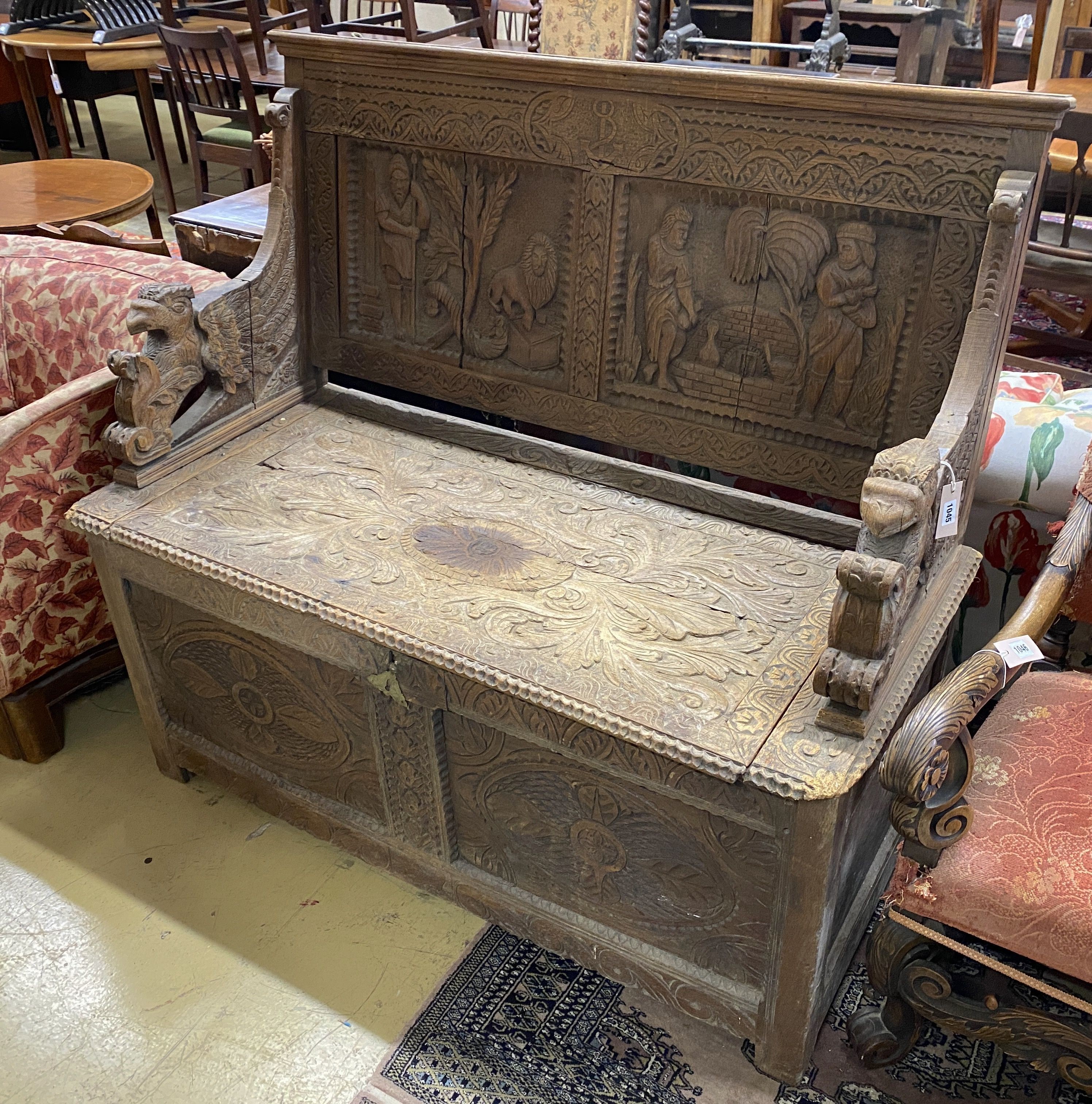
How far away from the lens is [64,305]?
8.33ft

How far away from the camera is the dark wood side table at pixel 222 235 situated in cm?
303

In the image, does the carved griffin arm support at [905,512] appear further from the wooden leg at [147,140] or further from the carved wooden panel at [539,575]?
the wooden leg at [147,140]

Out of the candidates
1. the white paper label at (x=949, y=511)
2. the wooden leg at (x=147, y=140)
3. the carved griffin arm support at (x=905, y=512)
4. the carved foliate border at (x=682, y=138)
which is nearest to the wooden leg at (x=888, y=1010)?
the carved griffin arm support at (x=905, y=512)

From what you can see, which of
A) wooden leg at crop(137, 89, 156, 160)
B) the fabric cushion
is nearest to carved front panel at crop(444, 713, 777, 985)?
the fabric cushion

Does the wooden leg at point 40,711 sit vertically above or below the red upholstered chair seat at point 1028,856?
below

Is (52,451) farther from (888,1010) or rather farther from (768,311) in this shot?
(888,1010)

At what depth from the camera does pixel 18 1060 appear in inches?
69.9

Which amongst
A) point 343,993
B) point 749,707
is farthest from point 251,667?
point 749,707

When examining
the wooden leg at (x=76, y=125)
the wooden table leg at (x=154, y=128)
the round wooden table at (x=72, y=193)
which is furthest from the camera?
the wooden leg at (x=76, y=125)

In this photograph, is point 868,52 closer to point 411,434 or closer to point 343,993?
point 411,434

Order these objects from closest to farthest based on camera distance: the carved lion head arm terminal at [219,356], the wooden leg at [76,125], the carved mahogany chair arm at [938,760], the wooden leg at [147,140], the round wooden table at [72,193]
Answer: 1. the carved mahogany chair arm at [938,760]
2. the carved lion head arm terminal at [219,356]
3. the round wooden table at [72,193]
4. the wooden leg at [147,140]
5. the wooden leg at [76,125]

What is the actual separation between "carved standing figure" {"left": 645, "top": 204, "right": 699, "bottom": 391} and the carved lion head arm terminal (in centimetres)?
83

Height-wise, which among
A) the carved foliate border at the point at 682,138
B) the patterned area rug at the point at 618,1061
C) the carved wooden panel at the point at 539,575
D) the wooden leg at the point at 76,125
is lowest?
the patterned area rug at the point at 618,1061

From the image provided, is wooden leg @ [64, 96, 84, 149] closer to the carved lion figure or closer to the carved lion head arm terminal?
the carved lion head arm terminal
